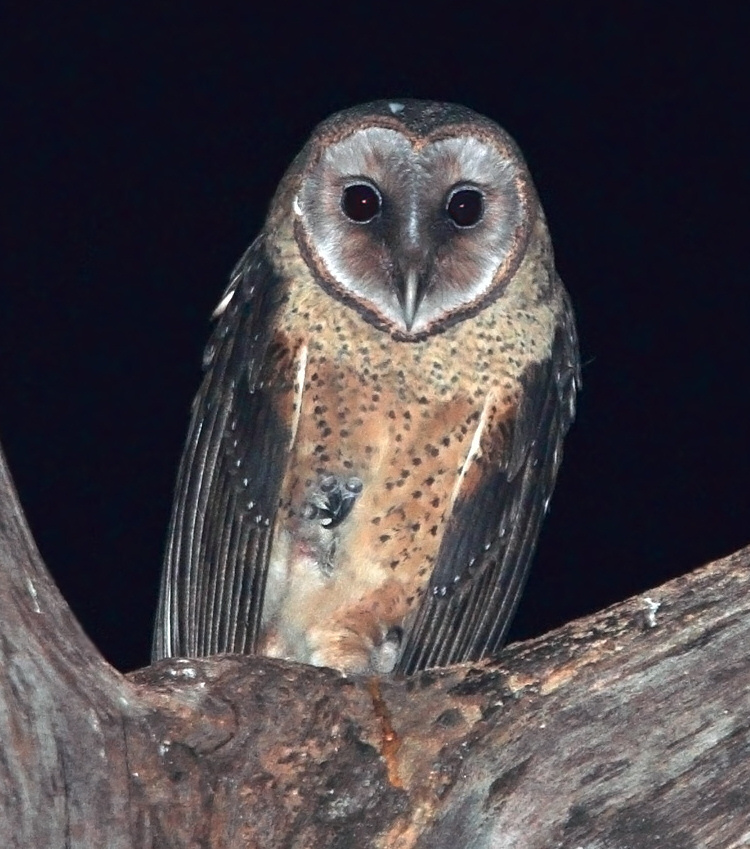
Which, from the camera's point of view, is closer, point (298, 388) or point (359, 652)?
point (298, 388)

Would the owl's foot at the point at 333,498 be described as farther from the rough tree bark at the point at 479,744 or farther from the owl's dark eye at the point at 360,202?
the rough tree bark at the point at 479,744

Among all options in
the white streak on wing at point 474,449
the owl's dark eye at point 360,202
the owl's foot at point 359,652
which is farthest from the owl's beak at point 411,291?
the owl's foot at point 359,652

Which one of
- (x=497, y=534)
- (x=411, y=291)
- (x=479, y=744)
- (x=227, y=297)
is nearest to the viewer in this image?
(x=479, y=744)

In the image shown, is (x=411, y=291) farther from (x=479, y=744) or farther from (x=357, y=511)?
(x=479, y=744)

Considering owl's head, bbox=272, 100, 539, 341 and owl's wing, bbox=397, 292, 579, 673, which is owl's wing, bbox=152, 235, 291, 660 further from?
owl's wing, bbox=397, 292, 579, 673

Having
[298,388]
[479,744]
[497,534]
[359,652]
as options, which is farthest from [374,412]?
[479,744]

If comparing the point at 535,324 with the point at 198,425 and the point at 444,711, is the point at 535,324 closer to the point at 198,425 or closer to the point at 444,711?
the point at 198,425

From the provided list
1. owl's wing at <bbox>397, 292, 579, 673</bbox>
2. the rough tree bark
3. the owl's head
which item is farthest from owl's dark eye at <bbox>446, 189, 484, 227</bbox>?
the rough tree bark

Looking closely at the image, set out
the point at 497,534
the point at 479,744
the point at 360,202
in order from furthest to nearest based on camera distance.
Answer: the point at 497,534 → the point at 360,202 → the point at 479,744
